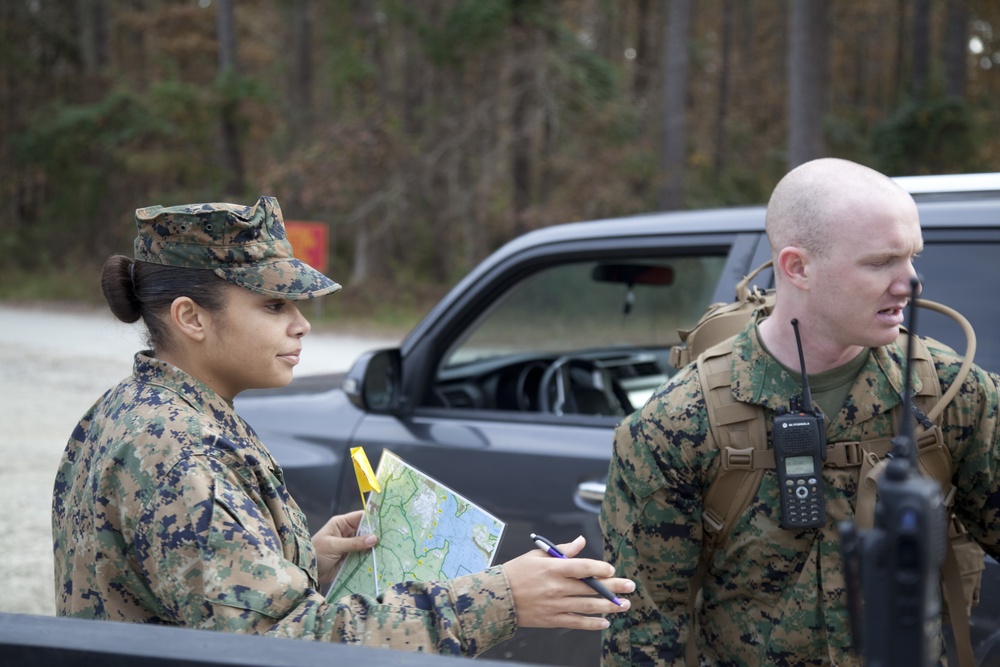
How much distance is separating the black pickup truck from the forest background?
1049 cm

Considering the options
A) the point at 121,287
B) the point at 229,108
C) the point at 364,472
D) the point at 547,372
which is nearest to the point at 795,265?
the point at 364,472

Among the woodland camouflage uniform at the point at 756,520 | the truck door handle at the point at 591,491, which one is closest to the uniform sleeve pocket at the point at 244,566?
the woodland camouflage uniform at the point at 756,520

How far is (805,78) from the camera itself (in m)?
13.2

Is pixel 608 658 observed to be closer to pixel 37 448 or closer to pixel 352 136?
pixel 37 448

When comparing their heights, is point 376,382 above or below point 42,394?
above

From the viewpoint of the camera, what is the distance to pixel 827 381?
196 centimetres

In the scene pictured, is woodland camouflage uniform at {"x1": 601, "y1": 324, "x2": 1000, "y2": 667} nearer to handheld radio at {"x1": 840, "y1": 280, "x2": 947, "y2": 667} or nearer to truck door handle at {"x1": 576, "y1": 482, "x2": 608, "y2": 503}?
truck door handle at {"x1": 576, "y1": 482, "x2": 608, "y2": 503}

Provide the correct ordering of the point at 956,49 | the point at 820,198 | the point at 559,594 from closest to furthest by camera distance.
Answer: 1. the point at 559,594
2. the point at 820,198
3. the point at 956,49

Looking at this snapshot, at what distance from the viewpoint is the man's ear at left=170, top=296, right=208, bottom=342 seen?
1.72m

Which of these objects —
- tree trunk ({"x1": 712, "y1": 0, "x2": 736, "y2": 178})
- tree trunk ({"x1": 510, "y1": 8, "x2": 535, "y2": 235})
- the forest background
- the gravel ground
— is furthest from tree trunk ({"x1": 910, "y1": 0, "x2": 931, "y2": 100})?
the gravel ground

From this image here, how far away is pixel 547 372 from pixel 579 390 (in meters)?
0.15

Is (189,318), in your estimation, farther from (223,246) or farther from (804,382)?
(804,382)

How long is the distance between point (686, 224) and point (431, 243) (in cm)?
2052

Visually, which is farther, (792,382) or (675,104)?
(675,104)
